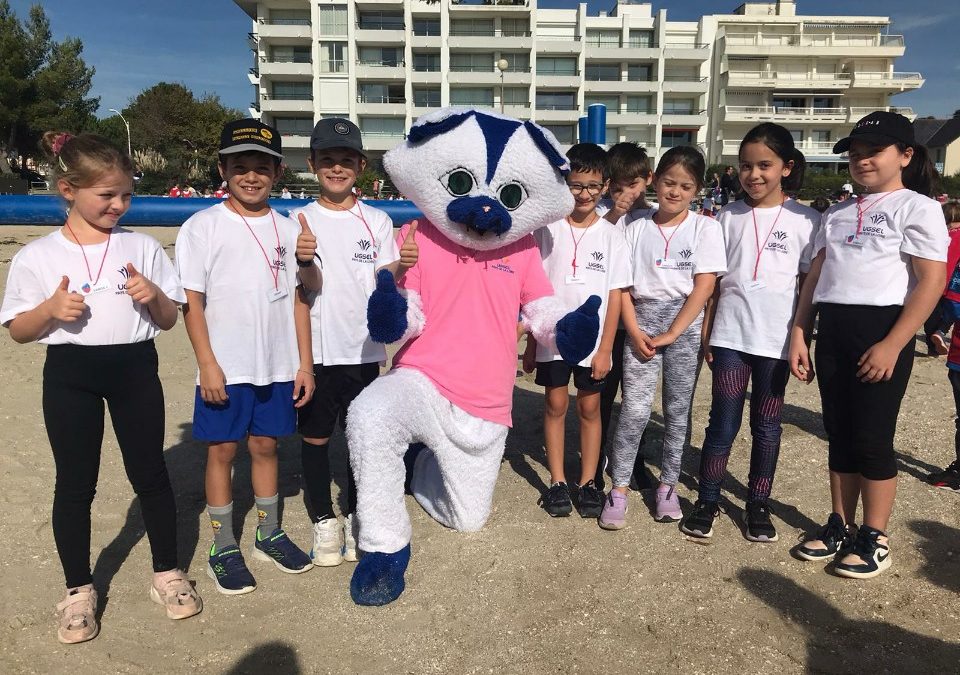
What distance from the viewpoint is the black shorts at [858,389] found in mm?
2986

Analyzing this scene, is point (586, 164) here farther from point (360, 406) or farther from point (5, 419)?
point (5, 419)

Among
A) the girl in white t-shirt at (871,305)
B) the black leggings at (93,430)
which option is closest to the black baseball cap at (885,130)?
the girl in white t-shirt at (871,305)

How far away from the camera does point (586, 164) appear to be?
345 centimetres

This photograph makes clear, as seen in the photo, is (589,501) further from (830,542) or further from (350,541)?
(350,541)

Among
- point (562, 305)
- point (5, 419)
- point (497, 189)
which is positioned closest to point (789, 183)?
point (562, 305)

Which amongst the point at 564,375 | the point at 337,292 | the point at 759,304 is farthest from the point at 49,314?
the point at 759,304

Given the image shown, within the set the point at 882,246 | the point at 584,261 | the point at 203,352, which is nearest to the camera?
the point at 203,352

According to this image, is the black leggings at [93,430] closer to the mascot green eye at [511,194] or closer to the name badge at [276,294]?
the name badge at [276,294]

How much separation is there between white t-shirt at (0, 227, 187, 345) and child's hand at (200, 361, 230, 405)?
0.28 metres

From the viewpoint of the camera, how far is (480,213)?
2.97 m

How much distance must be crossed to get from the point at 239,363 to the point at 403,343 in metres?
0.79

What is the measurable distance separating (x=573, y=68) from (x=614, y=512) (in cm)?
4639

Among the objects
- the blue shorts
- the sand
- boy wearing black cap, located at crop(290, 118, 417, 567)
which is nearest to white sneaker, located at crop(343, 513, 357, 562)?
boy wearing black cap, located at crop(290, 118, 417, 567)

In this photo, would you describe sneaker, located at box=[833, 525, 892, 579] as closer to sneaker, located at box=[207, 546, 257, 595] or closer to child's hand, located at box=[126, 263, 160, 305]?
sneaker, located at box=[207, 546, 257, 595]
